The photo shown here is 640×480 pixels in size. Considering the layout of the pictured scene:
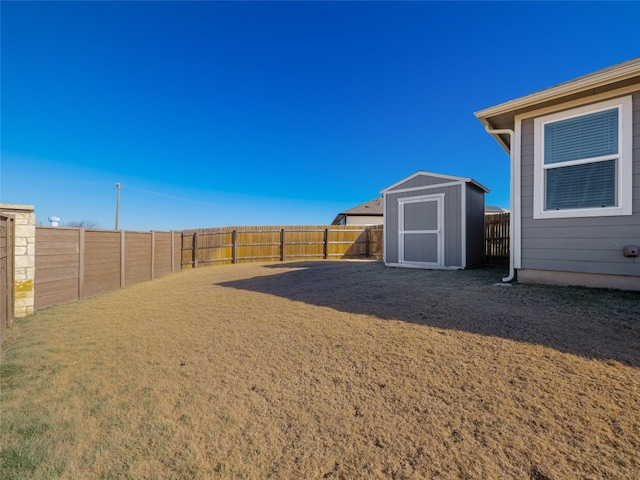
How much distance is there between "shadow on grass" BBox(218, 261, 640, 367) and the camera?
2.56m

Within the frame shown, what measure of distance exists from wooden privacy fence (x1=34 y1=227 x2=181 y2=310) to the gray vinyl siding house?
8.64 meters

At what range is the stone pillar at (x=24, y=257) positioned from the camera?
Answer: 4602mm

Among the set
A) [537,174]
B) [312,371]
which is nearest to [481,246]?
[537,174]

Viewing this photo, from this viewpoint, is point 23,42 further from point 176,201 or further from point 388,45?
point 176,201

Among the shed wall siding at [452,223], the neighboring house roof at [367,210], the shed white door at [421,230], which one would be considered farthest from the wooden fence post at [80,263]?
the neighboring house roof at [367,210]

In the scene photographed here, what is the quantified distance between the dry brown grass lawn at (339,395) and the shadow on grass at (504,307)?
33 mm

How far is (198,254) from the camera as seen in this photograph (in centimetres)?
1241

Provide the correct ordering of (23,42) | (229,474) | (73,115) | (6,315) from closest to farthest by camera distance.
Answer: (229,474)
(6,315)
(23,42)
(73,115)

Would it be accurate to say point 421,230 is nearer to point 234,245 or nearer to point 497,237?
point 497,237

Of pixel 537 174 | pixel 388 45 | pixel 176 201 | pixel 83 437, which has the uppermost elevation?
pixel 388 45

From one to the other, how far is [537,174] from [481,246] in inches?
178

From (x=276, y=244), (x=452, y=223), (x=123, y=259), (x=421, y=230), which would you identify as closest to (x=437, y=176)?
(x=452, y=223)

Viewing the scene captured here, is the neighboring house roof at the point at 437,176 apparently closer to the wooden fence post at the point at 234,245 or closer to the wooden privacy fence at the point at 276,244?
the wooden privacy fence at the point at 276,244

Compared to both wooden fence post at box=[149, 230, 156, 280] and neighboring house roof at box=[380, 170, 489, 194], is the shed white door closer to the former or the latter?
neighboring house roof at box=[380, 170, 489, 194]
